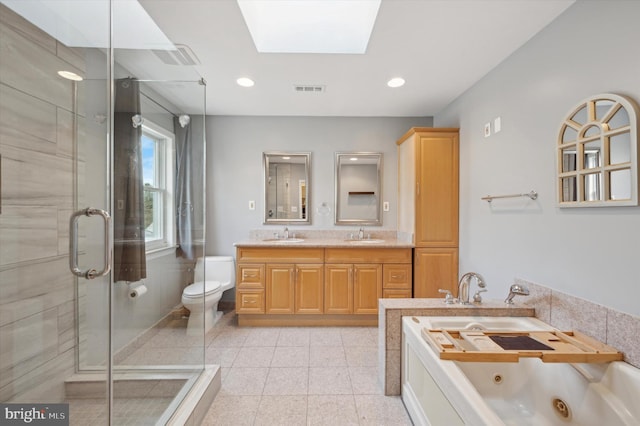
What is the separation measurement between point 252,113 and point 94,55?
1.87 meters

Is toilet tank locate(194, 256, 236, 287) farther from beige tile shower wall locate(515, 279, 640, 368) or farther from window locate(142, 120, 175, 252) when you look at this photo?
beige tile shower wall locate(515, 279, 640, 368)

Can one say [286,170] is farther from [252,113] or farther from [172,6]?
[172,6]

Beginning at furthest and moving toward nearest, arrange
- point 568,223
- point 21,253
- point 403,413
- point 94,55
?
point 403,413 → point 568,223 → point 94,55 → point 21,253

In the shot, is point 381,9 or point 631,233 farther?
point 381,9

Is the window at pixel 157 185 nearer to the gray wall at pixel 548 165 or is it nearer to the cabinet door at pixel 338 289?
the cabinet door at pixel 338 289

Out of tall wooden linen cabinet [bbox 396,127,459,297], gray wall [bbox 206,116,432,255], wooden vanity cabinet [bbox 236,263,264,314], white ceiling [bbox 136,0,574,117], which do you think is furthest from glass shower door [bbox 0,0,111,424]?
tall wooden linen cabinet [bbox 396,127,459,297]

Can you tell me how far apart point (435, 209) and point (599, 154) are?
146cm

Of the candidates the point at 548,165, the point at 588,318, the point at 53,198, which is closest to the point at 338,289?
the point at 588,318

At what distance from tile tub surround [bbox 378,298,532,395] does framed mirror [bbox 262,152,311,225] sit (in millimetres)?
1782

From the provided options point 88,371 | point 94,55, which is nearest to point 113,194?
point 94,55

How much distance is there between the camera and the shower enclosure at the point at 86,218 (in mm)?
1151

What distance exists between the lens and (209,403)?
1.67 meters

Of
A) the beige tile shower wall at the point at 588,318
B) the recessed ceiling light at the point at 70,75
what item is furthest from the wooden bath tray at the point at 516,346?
the recessed ceiling light at the point at 70,75

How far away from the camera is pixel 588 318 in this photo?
53.2 inches
